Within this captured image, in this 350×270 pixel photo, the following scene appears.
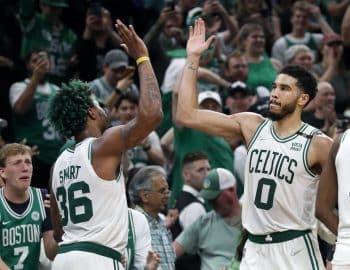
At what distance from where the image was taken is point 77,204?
753cm

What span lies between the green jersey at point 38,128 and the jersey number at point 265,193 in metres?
4.53

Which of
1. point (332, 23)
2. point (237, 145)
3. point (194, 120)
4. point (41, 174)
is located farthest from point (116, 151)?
point (332, 23)

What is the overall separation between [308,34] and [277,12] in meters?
0.98

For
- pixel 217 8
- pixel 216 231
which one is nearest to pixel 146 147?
pixel 216 231

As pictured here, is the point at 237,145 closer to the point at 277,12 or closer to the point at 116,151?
the point at 277,12

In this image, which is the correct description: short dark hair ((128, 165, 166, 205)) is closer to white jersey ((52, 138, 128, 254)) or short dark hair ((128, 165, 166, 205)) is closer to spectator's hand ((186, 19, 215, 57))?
spectator's hand ((186, 19, 215, 57))

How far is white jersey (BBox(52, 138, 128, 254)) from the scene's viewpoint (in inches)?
293

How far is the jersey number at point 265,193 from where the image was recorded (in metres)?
7.90

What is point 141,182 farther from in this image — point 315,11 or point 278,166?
point 315,11

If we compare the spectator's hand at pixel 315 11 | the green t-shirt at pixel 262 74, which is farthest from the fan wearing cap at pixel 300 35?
the green t-shirt at pixel 262 74

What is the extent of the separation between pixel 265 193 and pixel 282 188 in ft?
0.42

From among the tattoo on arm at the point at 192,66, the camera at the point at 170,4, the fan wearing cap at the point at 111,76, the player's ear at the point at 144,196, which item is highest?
the tattoo on arm at the point at 192,66

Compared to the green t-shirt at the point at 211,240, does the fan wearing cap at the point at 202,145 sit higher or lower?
higher

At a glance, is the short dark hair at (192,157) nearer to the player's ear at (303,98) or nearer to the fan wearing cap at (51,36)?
the fan wearing cap at (51,36)
